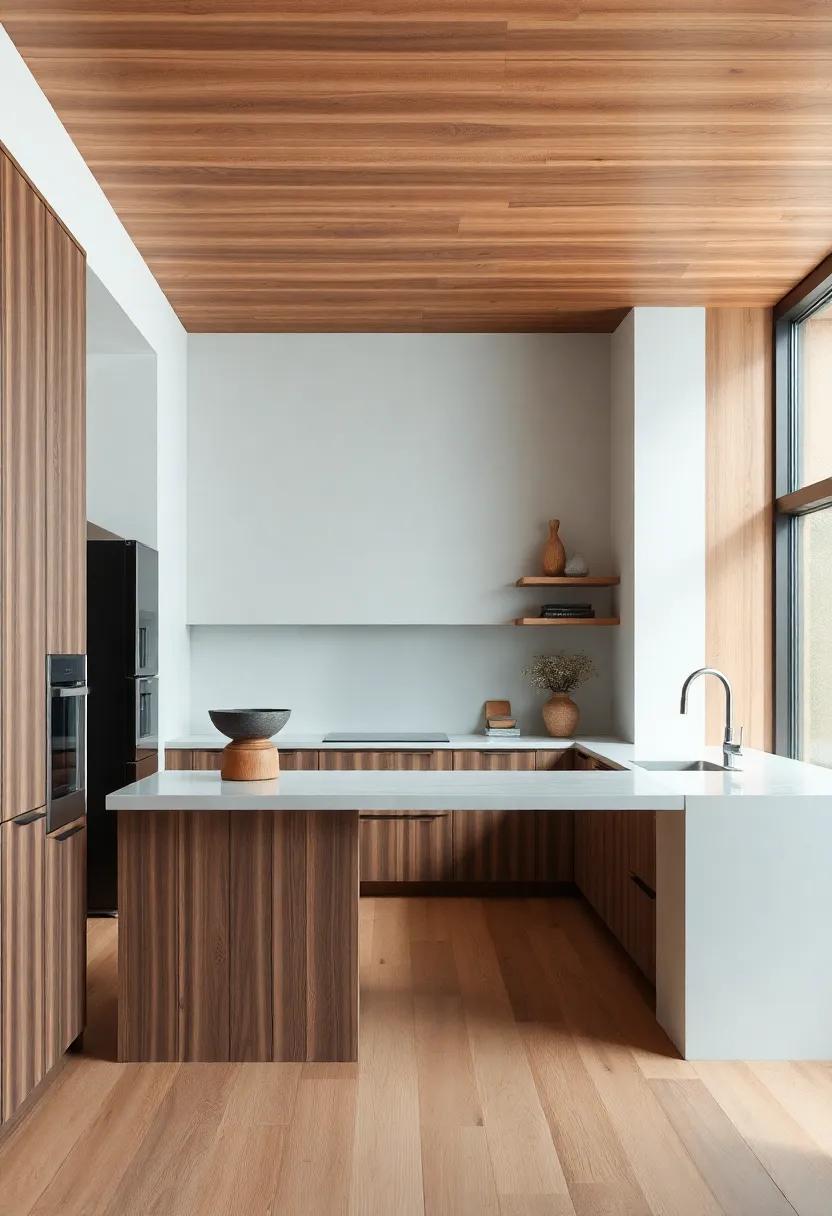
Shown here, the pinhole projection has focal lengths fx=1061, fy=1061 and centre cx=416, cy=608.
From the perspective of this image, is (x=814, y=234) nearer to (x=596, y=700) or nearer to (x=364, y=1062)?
(x=596, y=700)

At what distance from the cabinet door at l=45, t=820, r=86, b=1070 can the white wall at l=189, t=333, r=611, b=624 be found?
7.93 ft

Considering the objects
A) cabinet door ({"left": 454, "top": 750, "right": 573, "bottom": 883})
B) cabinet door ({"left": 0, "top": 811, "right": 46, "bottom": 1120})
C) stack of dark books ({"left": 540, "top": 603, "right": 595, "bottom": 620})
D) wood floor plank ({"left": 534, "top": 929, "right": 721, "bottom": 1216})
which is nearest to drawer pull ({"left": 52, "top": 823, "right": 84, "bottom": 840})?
cabinet door ({"left": 0, "top": 811, "right": 46, "bottom": 1120})

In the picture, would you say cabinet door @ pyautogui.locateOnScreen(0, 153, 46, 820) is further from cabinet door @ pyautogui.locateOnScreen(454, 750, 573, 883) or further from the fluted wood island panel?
cabinet door @ pyautogui.locateOnScreen(454, 750, 573, 883)

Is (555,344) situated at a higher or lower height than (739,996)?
higher

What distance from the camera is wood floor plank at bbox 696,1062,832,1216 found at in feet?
8.06

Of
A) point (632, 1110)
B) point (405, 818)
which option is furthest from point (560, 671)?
point (632, 1110)

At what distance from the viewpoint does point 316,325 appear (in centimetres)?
544

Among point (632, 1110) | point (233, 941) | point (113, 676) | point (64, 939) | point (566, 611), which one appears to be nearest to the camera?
point (632, 1110)

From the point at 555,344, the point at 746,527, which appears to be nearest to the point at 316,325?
the point at 555,344

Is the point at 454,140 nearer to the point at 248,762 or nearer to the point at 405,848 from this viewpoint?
the point at 248,762

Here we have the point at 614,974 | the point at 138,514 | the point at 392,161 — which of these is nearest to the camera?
the point at 392,161

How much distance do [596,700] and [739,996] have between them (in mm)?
2571

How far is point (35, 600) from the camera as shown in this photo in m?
2.92

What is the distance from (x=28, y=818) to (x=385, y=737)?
270 cm
